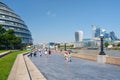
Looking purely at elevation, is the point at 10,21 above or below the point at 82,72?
above

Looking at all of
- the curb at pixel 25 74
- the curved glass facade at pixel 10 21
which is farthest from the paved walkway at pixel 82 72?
the curved glass facade at pixel 10 21

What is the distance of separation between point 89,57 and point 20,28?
313 feet

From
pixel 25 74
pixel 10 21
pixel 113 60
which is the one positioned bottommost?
pixel 25 74

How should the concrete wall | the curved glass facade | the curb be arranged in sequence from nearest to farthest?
the curb → the concrete wall → the curved glass facade

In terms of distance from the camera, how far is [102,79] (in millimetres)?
14891

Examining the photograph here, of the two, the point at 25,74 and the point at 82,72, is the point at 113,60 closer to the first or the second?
the point at 82,72

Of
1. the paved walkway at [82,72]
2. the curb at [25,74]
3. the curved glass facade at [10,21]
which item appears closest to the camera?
the curb at [25,74]

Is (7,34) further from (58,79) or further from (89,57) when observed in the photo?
(58,79)

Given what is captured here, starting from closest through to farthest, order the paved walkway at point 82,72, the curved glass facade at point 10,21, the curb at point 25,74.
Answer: the curb at point 25,74 < the paved walkway at point 82,72 < the curved glass facade at point 10,21

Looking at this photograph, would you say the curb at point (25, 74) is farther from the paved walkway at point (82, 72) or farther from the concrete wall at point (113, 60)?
the concrete wall at point (113, 60)

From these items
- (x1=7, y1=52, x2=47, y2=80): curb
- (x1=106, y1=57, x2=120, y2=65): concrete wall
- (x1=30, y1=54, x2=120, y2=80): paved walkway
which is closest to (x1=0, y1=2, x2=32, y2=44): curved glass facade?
(x1=106, y1=57, x2=120, y2=65): concrete wall

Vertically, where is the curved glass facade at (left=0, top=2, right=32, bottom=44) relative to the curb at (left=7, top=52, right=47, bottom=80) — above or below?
above

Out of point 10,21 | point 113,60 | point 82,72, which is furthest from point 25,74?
point 10,21

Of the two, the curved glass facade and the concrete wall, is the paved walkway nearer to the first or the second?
the concrete wall
